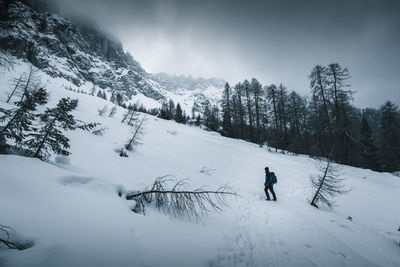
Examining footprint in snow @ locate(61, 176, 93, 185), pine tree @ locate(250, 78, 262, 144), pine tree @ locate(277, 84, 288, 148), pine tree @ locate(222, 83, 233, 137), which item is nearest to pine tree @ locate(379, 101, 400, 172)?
pine tree @ locate(277, 84, 288, 148)

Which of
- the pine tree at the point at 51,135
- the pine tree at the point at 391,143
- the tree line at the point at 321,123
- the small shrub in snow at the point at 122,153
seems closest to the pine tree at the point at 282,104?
the tree line at the point at 321,123

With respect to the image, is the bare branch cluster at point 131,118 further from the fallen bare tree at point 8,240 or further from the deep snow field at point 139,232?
the fallen bare tree at point 8,240

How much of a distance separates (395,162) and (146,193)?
3733 centimetres

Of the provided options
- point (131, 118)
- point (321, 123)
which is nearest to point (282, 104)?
point (321, 123)

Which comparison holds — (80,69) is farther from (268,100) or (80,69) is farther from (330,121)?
(330,121)

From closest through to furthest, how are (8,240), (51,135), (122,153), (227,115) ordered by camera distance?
1. (8,240)
2. (51,135)
3. (122,153)
4. (227,115)

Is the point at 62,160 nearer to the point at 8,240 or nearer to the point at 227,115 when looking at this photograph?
the point at 8,240

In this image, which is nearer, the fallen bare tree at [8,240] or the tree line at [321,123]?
the fallen bare tree at [8,240]

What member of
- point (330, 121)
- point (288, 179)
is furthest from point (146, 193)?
point (330, 121)

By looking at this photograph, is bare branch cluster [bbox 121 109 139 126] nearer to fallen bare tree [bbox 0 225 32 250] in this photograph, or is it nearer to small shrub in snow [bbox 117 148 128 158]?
small shrub in snow [bbox 117 148 128 158]

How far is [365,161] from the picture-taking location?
74.9ft

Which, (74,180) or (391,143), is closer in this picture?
(74,180)

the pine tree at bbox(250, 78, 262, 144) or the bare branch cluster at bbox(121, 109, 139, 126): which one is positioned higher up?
the pine tree at bbox(250, 78, 262, 144)

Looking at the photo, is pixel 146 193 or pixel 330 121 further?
Result: pixel 330 121
